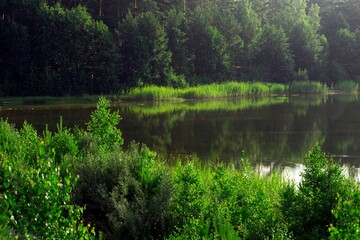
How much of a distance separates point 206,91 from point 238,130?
26673mm

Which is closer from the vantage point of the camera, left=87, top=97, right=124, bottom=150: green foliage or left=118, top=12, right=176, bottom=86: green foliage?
left=87, top=97, right=124, bottom=150: green foliage

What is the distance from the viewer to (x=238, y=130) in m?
26.4

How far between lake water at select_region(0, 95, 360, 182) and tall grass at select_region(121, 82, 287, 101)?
29.5 feet

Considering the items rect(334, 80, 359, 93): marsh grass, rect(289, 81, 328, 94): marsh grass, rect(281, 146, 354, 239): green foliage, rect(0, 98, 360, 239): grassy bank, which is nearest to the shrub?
rect(0, 98, 360, 239): grassy bank

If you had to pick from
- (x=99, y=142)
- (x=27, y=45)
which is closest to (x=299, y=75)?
(x=27, y=45)

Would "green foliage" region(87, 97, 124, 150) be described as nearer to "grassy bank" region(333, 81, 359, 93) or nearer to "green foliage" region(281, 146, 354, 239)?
"green foliage" region(281, 146, 354, 239)

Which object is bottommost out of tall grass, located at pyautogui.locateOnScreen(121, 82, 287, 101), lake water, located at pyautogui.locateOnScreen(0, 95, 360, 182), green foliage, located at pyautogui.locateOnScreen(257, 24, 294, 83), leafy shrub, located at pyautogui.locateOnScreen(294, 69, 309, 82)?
lake water, located at pyautogui.locateOnScreen(0, 95, 360, 182)

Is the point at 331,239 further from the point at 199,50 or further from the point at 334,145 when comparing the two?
the point at 199,50

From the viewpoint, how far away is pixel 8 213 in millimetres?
5000

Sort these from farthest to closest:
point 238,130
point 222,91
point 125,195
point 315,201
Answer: point 222,91 → point 238,130 → point 125,195 → point 315,201

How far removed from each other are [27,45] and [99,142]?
3816cm

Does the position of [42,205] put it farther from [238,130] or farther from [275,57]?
[275,57]

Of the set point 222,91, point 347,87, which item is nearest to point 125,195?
point 222,91

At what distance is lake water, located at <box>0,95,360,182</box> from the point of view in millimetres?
18703
